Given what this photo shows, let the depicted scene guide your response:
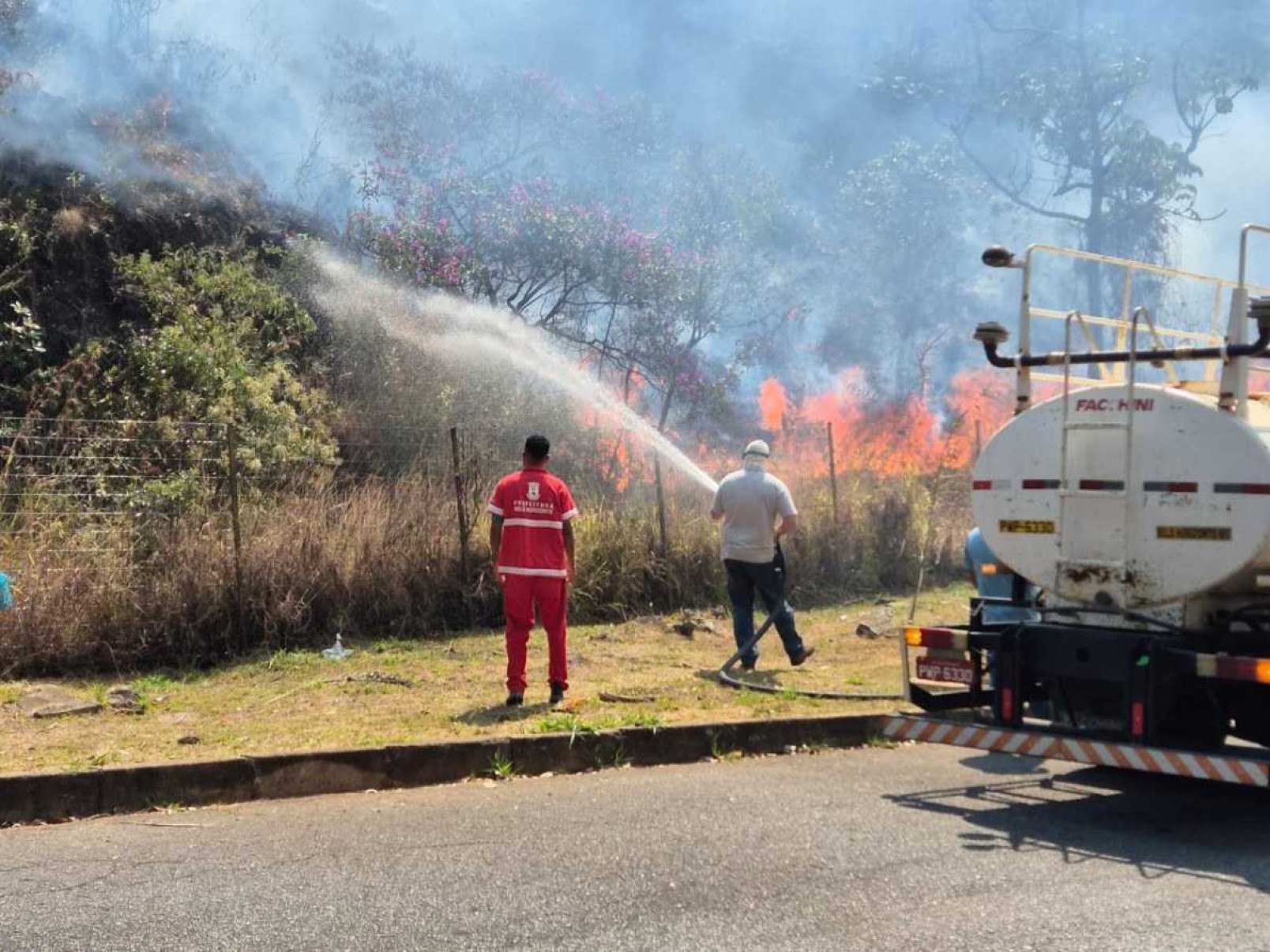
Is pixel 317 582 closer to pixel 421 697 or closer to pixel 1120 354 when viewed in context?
pixel 421 697

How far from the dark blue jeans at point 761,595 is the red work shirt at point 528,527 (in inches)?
87.5

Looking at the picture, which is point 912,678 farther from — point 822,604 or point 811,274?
point 811,274

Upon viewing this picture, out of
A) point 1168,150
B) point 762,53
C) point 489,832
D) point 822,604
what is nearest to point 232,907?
Result: point 489,832

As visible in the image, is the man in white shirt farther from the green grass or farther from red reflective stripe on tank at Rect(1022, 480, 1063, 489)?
red reflective stripe on tank at Rect(1022, 480, 1063, 489)

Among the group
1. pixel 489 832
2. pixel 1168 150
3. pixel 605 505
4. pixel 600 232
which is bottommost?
pixel 489 832

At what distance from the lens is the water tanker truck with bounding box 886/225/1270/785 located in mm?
6051

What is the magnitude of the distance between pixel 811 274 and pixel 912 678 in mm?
16994

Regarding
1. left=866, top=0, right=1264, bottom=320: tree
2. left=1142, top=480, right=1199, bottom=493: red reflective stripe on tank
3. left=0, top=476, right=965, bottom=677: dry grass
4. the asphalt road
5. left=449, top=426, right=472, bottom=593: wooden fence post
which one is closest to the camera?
the asphalt road

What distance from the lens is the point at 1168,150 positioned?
25.5 metres

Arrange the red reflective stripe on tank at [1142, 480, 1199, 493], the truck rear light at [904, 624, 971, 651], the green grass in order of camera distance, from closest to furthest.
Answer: the red reflective stripe on tank at [1142, 480, 1199, 493] < the truck rear light at [904, 624, 971, 651] < the green grass

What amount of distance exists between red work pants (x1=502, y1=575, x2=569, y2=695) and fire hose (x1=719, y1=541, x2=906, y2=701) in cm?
150

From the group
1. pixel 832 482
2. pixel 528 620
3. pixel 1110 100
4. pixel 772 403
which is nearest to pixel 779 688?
pixel 528 620

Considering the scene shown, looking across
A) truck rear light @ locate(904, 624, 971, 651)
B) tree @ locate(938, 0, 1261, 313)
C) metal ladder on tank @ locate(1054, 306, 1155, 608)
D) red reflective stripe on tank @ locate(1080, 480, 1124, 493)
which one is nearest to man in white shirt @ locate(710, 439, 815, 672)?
truck rear light @ locate(904, 624, 971, 651)

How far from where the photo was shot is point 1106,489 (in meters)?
6.45
